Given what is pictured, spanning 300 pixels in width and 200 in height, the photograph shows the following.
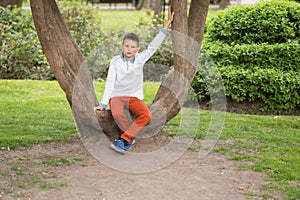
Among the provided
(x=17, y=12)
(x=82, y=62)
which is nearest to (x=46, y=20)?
(x=82, y=62)

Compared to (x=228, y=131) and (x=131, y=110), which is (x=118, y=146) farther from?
(x=228, y=131)

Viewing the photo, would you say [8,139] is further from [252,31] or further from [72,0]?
[72,0]

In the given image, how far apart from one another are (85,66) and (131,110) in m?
0.77

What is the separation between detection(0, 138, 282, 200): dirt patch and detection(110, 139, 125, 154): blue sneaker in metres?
0.28

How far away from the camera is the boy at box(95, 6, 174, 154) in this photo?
5676 millimetres

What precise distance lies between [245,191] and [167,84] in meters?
1.90

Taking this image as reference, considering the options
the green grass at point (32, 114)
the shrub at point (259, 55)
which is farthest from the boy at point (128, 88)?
the shrub at point (259, 55)

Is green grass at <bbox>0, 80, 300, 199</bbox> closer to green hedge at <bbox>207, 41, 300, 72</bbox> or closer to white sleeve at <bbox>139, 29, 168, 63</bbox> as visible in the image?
green hedge at <bbox>207, 41, 300, 72</bbox>

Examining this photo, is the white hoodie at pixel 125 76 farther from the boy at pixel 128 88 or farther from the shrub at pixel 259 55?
the shrub at pixel 259 55

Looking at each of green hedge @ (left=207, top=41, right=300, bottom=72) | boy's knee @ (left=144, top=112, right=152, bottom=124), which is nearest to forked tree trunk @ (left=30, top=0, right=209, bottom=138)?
boy's knee @ (left=144, top=112, right=152, bottom=124)

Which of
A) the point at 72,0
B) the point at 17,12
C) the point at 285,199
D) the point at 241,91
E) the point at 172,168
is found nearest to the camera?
the point at 285,199

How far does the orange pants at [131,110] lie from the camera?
5.80m

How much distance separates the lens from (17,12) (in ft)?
44.3

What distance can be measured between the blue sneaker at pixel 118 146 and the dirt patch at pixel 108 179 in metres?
0.28
